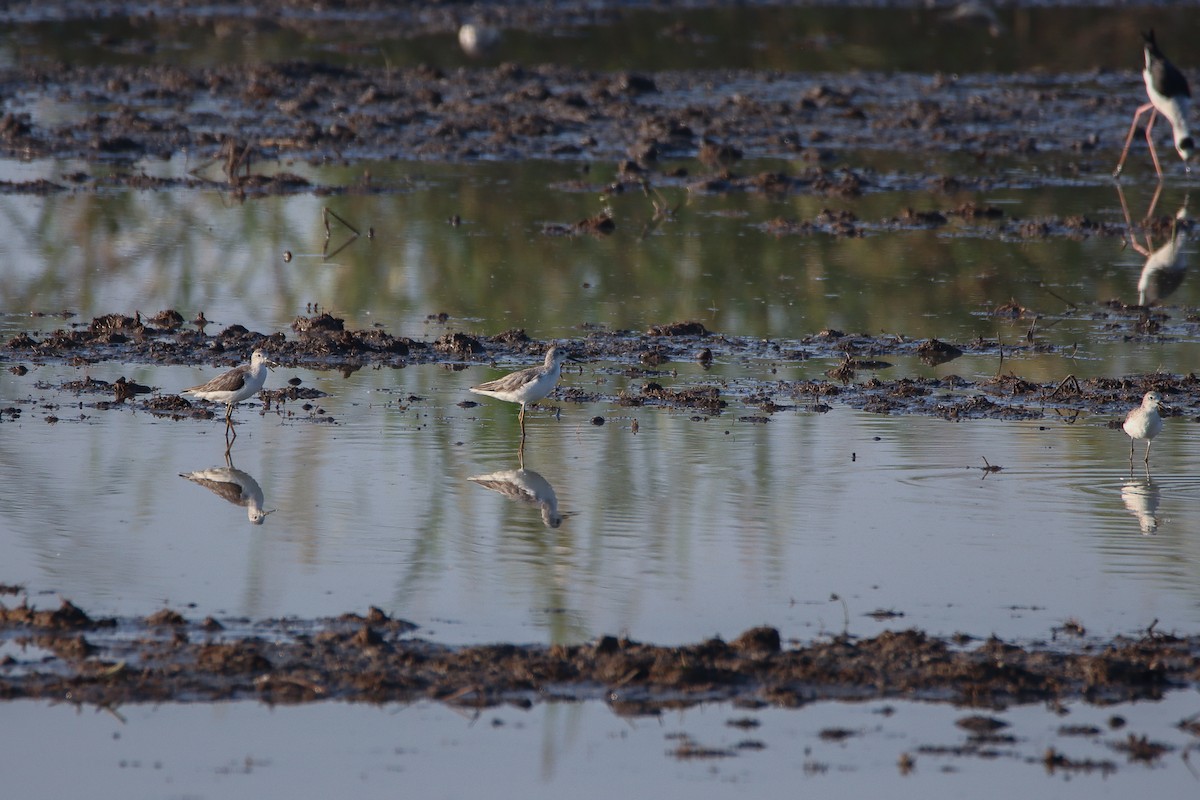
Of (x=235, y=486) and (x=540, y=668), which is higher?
(x=235, y=486)

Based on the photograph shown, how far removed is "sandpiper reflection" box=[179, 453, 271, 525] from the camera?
8844 millimetres

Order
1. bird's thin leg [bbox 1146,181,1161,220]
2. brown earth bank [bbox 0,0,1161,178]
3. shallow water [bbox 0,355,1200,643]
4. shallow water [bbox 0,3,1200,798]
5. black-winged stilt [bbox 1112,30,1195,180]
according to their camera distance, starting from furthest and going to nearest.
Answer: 1. brown earth bank [bbox 0,0,1161,178]
2. black-winged stilt [bbox 1112,30,1195,180]
3. bird's thin leg [bbox 1146,181,1161,220]
4. shallow water [bbox 0,355,1200,643]
5. shallow water [bbox 0,3,1200,798]

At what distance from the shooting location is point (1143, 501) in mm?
9234

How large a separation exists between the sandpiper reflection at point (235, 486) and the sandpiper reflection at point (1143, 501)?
4.47 m

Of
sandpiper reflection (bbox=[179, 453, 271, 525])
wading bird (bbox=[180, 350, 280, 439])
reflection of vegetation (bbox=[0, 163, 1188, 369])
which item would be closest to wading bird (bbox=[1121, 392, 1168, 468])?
reflection of vegetation (bbox=[0, 163, 1188, 369])

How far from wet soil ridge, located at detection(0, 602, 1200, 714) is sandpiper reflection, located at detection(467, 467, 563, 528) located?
78.5 inches

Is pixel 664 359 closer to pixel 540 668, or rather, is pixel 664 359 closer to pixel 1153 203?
pixel 540 668

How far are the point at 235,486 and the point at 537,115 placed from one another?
14.3 meters

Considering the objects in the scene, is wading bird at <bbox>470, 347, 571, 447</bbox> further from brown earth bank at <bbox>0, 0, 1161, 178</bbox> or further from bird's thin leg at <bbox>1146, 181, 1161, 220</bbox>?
brown earth bank at <bbox>0, 0, 1161, 178</bbox>

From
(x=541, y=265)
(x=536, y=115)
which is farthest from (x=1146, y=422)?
(x=536, y=115)

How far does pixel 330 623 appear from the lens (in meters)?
7.09

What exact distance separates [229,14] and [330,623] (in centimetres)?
3086

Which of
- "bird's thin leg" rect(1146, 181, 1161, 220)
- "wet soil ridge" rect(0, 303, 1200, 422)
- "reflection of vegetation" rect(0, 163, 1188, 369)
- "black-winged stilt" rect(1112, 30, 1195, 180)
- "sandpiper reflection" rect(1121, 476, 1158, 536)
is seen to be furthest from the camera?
"black-winged stilt" rect(1112, 30, 1195, 180)

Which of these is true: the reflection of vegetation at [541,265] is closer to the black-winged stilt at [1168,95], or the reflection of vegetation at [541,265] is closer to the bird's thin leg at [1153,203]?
the bird's thin leg at [1153,203]
